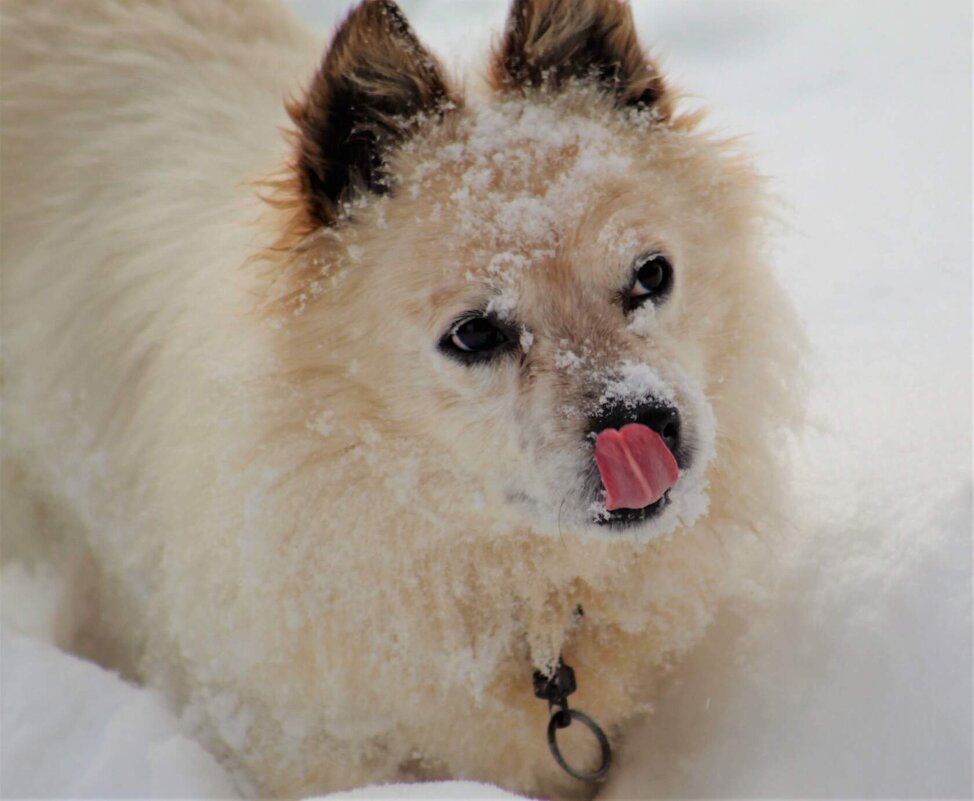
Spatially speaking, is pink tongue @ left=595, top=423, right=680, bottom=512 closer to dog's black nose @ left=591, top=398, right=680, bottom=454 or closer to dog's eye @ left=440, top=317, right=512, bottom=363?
dog's black nose @ left=591, top=398, right=680, bottom=454

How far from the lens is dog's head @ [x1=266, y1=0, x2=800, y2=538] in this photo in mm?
1680

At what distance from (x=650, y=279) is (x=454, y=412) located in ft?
1.60

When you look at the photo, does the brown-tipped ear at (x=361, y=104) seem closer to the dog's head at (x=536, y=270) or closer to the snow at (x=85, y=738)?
the dog's head at (x=536, y=270)

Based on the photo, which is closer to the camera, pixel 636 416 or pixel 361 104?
pixel 636 416

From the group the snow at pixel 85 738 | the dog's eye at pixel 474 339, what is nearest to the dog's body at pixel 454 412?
the dog's eye at pixel 474 339

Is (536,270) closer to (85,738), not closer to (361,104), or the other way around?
(361,104)

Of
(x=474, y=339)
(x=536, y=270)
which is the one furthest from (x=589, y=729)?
(x=536, y=270)

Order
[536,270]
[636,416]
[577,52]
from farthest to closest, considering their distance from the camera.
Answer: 1. [577,52]
2. [536,270]
3. [636,416]

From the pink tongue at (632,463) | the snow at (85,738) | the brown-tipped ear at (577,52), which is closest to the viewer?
the pink tongue at (632,463)

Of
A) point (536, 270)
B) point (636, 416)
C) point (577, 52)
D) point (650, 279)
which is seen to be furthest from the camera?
point (577, 52)

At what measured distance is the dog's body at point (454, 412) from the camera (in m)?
1.74

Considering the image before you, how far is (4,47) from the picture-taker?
2.79 meters

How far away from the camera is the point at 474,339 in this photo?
5.87ft

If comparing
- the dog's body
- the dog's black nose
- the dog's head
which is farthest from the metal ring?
the dog's black nose
